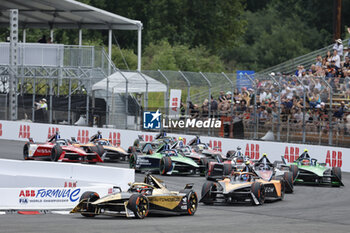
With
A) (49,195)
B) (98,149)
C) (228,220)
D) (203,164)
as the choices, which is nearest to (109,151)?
(98,149)

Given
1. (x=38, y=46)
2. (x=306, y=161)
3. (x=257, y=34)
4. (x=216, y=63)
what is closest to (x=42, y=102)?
(x=38, y=46)

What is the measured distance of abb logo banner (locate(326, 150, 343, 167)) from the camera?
27373mm

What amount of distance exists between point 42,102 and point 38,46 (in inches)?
188

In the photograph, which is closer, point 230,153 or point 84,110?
point 230,153

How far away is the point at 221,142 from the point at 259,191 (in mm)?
12881

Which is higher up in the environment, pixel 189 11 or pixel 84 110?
pixel 189 11

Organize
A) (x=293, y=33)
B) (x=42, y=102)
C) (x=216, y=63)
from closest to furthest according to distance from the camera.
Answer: (x=42, y=102)
(x=216, y=63)
(x=293, y=33)

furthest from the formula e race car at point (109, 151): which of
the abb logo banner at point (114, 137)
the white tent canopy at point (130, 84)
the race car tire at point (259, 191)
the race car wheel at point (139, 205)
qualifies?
the race car wheel at point (139, 205)

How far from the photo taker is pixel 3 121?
38656 millimetres

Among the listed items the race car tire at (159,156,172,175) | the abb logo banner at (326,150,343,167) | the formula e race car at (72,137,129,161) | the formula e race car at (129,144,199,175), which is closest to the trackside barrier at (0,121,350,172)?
the abb logo banner at (326,150,343,167)

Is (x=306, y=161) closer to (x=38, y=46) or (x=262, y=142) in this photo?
(x=262, y=142)

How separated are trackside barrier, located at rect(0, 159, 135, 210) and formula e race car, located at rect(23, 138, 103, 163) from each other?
4.26 metres

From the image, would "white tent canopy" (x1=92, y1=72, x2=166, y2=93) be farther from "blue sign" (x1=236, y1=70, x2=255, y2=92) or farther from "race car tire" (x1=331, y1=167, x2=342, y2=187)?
"race car tire" (x1=331, y1=167, x2=342, y2=187)

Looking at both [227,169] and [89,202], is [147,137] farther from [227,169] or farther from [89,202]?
[89,202]
